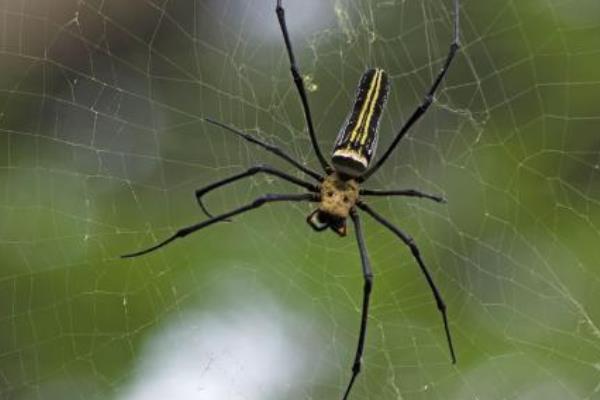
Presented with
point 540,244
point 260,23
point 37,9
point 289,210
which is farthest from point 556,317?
point 37,9

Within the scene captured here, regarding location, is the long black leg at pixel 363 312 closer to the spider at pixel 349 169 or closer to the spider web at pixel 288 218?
the spider at pixel 349 169

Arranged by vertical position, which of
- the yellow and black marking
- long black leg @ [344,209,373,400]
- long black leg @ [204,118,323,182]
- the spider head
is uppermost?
the yellow and black marking

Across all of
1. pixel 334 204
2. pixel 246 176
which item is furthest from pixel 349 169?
pixel 246 176

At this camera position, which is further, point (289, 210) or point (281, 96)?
point (281, 96)

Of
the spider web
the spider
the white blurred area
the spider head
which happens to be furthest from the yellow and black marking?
the white blurred area

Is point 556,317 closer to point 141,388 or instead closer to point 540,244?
point 540,244

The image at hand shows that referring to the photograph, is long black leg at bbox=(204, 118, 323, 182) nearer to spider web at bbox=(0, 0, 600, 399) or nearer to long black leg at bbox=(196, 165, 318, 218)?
long black leg at bbox=(196, 165, 318, 218)

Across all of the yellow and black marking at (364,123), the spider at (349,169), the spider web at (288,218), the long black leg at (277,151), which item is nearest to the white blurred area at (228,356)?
the spider web at (288,218)

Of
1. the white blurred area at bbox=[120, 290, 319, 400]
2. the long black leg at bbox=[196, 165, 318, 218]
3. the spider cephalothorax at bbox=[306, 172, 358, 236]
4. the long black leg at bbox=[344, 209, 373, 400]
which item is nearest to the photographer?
the long black leg at bbox=[344, 209, 373, 400]
